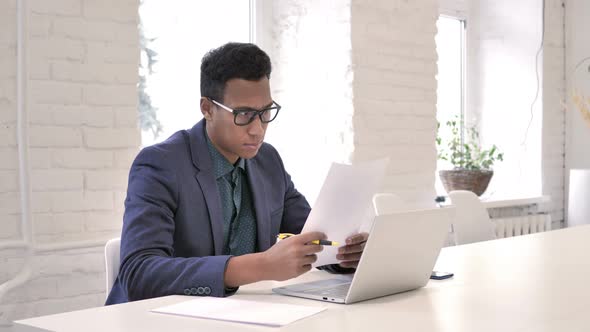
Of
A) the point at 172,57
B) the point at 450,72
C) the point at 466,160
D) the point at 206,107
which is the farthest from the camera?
the point at 450,72

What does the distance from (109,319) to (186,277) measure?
1.06ft

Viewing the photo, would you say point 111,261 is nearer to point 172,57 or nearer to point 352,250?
point 352,250

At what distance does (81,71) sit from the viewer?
2.79 meters

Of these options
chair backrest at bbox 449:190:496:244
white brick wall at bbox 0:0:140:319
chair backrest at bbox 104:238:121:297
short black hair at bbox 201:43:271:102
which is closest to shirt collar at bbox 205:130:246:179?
short black hair at bbox 201:43:271:102

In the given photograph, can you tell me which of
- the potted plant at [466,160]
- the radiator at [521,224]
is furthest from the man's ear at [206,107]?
the radiator at [521,224]

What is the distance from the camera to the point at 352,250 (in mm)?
1968

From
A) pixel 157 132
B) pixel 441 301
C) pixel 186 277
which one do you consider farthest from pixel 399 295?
pixel 157 132

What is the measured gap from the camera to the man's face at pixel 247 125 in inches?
85.2

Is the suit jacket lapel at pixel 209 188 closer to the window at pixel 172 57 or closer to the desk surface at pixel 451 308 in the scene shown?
the desk surface at pixel 451 308

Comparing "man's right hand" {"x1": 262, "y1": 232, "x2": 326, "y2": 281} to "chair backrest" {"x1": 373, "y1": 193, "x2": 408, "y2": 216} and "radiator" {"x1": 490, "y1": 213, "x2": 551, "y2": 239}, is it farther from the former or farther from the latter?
"radiator" {"x1": 490, "y1": 213, "x2": 551, "y2": 239}

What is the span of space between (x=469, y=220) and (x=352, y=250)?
1459 millimetres

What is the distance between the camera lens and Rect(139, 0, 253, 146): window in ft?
11.6

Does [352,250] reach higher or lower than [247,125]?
lower

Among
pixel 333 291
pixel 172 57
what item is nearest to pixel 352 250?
pixel 333 291
